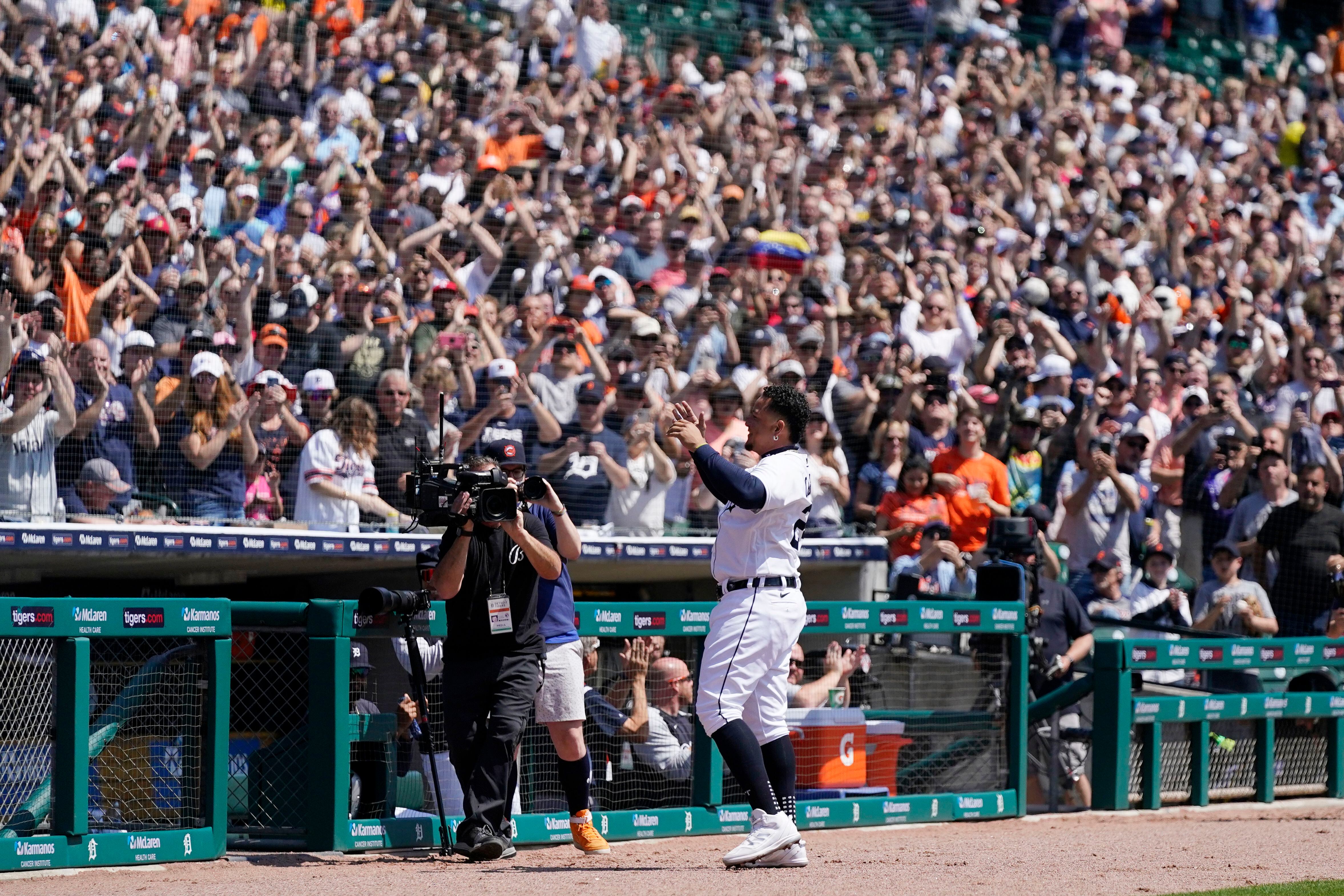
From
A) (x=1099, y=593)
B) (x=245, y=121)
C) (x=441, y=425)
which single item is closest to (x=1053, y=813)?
(x=1099, y=593)

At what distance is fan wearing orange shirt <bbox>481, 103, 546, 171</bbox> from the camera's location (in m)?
14.1

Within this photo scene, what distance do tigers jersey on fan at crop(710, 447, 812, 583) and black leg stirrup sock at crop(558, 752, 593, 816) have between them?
1.06m

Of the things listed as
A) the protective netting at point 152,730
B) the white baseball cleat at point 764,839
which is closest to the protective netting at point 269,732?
the protective netting at point 152,730

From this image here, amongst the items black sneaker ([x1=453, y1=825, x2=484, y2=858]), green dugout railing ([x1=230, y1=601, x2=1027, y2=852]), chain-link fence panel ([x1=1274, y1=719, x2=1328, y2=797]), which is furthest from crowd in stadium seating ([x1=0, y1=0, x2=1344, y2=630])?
black sneaker ([x1=453, y1=825, x2=484, y2=858])

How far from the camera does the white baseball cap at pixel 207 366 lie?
33.4 feet

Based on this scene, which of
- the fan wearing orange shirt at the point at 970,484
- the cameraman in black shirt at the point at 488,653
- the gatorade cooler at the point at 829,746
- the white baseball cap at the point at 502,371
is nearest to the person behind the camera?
the cameraman in black shirt at the point at 488,653

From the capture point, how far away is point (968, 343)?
13391mm

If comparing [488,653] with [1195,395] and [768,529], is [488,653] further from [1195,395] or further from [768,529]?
[1195,395]

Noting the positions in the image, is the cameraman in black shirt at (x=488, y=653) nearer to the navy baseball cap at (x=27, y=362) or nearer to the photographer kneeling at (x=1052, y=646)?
the photographer kneeling at (x=1052, y=646)

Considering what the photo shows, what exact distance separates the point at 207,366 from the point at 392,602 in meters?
3.74

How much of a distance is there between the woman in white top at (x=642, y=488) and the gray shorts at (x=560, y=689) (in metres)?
3.94

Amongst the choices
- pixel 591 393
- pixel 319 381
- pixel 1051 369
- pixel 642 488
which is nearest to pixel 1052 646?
pixel 642 488

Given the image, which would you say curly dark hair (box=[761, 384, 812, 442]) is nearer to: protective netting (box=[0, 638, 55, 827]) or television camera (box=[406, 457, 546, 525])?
television camera (box=[406, 457, 546, 525])

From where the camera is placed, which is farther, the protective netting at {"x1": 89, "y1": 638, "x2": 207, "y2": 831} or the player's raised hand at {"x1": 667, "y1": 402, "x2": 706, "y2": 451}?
the protective netting at {"x1": 89, "y1": 638, "x2": 207, "y2": 831}
